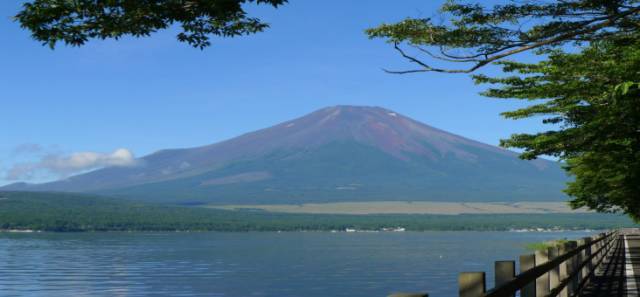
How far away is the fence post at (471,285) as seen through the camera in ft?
22.4

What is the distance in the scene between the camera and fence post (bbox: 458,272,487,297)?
6.82 m

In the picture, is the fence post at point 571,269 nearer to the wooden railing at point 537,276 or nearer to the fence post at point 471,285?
the wooden railing at point 537,276

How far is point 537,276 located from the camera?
9.73 m

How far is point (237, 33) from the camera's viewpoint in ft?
40.1

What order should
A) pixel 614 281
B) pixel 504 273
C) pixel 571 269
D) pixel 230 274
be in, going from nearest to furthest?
pixel 504 273, pixel 571 269, pixel 614 281, pixel 230 274

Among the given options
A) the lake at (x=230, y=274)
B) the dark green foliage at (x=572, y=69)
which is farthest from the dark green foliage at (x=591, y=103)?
the lake at (x=230, y=274)

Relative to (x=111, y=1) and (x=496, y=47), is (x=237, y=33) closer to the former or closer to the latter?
(x=111, y=1)

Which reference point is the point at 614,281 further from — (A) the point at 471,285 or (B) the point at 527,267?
(A) the point at 471,285

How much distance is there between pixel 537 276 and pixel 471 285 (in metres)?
3.19

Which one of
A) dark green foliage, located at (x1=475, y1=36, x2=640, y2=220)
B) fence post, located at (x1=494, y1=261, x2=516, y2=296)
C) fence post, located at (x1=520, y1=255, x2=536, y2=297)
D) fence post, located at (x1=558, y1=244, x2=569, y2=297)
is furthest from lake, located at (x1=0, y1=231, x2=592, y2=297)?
fence post, located at (x1=494, y1=261, x2=516, y2=296)

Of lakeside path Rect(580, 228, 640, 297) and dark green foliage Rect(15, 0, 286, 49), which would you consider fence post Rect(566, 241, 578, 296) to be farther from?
dark green foliage Rect(15, 0, 286, 49)

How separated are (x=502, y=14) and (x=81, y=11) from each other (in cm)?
992

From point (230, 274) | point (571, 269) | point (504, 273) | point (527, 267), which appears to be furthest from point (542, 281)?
point (230, 274)

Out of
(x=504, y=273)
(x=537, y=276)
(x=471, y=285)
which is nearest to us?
(x=471, y=285)
